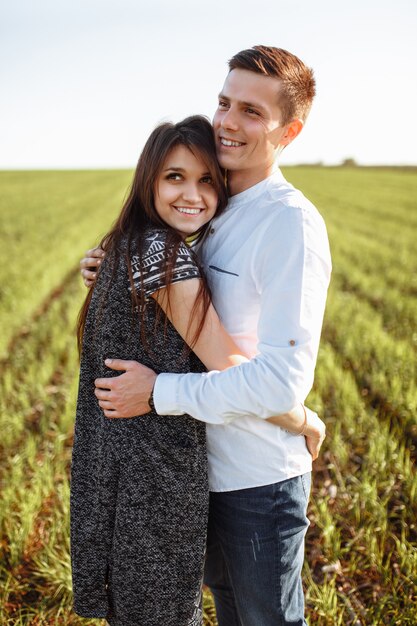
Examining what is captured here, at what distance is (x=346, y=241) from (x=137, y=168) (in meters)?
11.4

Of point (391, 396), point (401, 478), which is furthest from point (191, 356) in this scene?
point (391, 396)

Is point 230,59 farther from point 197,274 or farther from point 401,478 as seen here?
point 401,478

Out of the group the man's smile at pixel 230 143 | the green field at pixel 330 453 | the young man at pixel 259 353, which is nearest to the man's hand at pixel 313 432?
the young man at pixel 259 353

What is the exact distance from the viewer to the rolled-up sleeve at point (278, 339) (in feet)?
4.48

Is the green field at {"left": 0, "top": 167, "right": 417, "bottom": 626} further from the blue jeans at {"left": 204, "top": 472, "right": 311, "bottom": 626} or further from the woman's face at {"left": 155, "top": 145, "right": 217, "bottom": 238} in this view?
the blue jeans at {"left": 204, "top": 472, "right": 311, "bottom": 626}

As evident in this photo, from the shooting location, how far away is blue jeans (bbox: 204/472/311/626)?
1.51m

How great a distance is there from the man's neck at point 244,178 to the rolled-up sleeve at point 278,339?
0.89ft

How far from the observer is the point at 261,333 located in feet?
4.60

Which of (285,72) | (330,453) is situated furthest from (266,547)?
(330,453)

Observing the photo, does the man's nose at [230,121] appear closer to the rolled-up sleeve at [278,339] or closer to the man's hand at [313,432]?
the rolled-up sleeve at [278,339]

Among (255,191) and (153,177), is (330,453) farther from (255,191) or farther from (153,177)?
(153,177)

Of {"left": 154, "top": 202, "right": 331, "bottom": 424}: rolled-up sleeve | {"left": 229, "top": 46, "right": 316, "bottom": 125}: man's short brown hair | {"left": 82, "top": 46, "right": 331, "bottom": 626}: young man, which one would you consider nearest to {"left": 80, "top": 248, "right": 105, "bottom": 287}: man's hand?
{"left": 82, "top": 46, "right": 331, "bottom": 626}: young man

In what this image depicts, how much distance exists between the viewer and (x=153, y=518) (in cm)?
150

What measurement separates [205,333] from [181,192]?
43 cm
